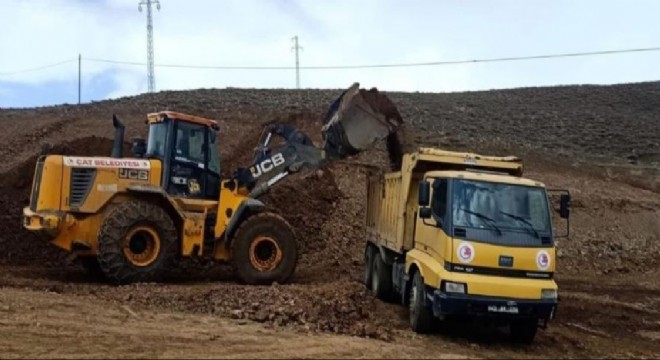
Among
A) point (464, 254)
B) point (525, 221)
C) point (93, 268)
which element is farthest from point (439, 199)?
point (93, 268)

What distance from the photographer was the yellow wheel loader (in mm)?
14438

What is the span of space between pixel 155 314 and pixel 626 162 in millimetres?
25000

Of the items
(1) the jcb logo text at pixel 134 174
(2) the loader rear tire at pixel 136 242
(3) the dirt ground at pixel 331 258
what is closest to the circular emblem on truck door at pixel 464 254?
(3) the dirt ground at pixel 331 258

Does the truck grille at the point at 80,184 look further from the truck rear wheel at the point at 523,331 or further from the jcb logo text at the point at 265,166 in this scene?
the truck rear wheel at the point at 523,331

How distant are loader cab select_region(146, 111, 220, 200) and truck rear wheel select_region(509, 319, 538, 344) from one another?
6.77 meters

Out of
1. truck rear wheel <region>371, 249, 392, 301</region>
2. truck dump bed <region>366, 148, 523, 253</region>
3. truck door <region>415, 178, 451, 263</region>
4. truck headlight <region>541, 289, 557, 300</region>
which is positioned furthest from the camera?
truck rear wheel <region>371, 249, 392, 301</region>

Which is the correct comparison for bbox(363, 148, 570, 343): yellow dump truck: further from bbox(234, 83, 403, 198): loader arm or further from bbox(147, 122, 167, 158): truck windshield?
bbox(147, 122, 167, 158): truck windshield

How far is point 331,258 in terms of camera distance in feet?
63.5

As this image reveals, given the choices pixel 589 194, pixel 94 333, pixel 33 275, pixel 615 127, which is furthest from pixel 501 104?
pixel 94 333

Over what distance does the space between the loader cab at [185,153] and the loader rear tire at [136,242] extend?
2.53 feet

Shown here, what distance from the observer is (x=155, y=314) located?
465 inches

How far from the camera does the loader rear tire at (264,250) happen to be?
15109 millimetres

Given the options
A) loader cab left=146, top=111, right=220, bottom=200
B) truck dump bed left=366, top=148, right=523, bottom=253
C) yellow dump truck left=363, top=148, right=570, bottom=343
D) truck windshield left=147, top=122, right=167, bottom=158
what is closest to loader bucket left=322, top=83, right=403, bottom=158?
truck dump bed left=366, top=148, right=523, bottom=253

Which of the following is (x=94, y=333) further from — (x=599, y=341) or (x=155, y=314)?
(x=599, y=341)
